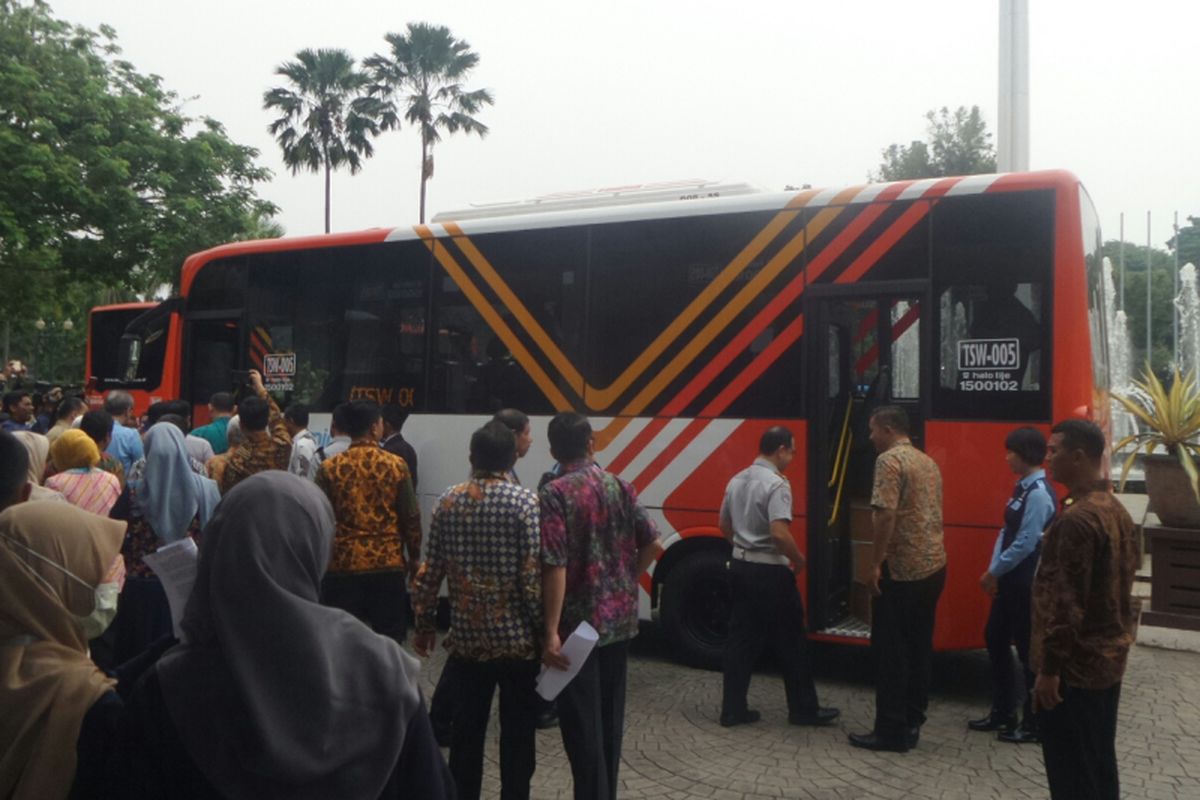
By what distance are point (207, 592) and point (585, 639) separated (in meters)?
2.30

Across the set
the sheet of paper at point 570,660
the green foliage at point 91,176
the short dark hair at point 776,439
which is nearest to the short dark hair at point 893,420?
the short dark hair at point 776,439

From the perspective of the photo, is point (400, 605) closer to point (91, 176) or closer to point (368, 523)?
point (368, 523)

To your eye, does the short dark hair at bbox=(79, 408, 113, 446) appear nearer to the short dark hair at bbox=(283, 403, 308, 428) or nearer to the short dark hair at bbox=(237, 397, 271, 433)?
the short dark hair at bbox=(237, 397, 271, 433)

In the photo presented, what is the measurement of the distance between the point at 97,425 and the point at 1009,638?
5583 millimetres

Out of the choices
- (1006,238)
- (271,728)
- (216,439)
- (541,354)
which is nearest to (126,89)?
(216,439)

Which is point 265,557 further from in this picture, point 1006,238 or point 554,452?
point 1006,238

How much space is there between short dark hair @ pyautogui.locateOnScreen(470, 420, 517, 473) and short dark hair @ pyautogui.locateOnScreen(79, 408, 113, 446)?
134 inches

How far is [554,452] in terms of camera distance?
4594mm

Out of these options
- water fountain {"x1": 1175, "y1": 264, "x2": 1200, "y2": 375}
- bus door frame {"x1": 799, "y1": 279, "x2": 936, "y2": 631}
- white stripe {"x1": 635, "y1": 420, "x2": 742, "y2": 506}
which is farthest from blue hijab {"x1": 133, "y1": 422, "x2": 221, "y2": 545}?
water fountain {"x1": 1175, "y1": 264, "x2": 1200, "y2": 375}

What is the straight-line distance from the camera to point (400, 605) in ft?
18.8

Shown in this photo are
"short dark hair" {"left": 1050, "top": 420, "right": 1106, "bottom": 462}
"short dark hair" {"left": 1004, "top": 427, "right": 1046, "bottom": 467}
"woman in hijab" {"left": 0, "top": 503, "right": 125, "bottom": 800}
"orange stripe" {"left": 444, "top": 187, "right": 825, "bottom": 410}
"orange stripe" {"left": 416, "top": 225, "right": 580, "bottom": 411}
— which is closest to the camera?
"woman in hijab" {"left": 0, "top": 503, "right": 125, "bottom": 800}

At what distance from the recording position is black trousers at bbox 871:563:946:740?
5.68 metres

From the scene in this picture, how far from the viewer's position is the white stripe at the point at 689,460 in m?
7.31

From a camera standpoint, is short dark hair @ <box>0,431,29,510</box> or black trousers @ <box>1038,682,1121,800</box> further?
black trousers @ <box>1038,682,1121,800</box>
